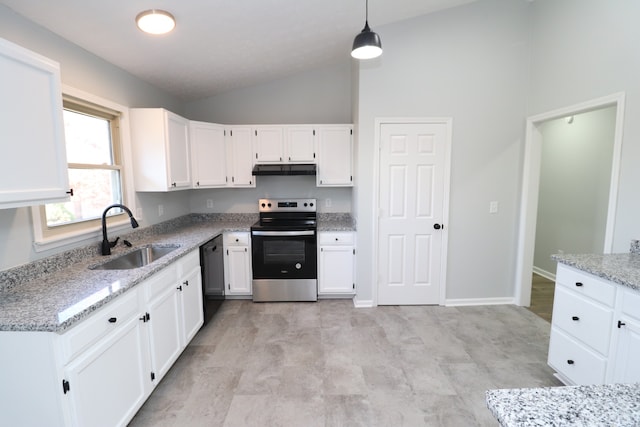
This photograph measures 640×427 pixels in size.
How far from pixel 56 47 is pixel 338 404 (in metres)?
3.10

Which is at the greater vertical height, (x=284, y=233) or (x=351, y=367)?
(x=284, y=233)

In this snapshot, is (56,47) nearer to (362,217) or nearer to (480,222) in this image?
(362,217)

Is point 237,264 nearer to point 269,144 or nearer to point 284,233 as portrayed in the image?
point 284,233

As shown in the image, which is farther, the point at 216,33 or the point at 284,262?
the point at 284,262

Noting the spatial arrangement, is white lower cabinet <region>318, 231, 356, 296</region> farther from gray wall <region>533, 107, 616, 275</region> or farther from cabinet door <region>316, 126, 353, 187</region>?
gray wall <region>533, 107, 616, 275</region>

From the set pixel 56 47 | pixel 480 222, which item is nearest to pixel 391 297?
pixel 480 222

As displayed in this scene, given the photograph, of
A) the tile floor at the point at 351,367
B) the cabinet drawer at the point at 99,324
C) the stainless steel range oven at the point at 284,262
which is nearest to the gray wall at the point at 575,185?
the tile floor at the point at 351,367

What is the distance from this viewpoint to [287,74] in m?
3.98

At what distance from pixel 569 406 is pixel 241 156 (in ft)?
12.3

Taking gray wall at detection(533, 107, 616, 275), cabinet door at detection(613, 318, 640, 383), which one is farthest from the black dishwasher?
gray wall at detection(533, 107, 616, 275)

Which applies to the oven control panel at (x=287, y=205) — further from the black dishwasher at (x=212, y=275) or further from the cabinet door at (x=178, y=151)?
the cabinet door at (x=178, y=151)

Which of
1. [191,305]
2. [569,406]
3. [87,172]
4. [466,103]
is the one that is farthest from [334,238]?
[569,406]

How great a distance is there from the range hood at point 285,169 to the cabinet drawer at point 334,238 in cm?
77

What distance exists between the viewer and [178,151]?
10.6 feet
